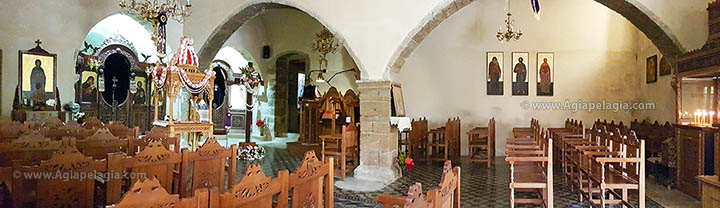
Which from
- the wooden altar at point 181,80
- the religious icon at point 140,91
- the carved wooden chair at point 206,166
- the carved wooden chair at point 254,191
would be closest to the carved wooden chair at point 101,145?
the carved wooden chair at point 206,166

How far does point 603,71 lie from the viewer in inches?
367

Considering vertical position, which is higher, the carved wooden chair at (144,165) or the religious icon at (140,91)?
the religious icon at (140,91)

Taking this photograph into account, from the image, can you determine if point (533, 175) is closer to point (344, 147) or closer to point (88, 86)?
point (344, 147)

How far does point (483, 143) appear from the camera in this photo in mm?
8266

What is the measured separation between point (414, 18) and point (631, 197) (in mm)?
3589

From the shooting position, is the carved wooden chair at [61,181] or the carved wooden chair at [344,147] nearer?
the carved wooden chair at [61,181]

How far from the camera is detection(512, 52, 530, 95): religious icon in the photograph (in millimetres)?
9617

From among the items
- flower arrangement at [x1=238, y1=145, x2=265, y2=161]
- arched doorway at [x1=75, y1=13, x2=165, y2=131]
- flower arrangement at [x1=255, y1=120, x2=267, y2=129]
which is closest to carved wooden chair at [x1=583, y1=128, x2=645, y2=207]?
flower arrangement at [x1=238, y1=145, x2=265, y2=161]

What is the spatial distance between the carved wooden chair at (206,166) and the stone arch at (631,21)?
3.71 metres

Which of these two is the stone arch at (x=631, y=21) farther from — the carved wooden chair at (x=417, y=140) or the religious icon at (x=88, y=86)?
the religious icon at (x=88, y=86)

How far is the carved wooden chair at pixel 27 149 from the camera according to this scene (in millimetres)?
3027

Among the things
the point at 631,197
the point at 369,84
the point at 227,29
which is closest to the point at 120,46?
the point at 227,29

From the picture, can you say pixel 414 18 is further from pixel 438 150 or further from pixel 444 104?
pixel 444 104

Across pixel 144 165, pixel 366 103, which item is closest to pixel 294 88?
pixel 366 103
